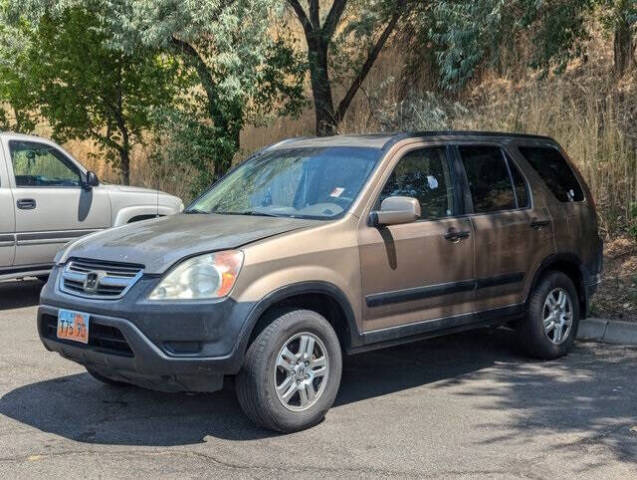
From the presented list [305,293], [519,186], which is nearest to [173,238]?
[305,293]

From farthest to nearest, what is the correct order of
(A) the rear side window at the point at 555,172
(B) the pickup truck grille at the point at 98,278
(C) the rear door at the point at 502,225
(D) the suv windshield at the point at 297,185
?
1. (A) the rear side window at the point at 555,172
2. (C) the rear door at the point at 502,225
3. (D) the suv windshield at the point at 297,185
4. (B) the pickup truck grille at the point at 98,278

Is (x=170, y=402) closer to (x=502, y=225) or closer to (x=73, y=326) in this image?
(x=73, y=326)

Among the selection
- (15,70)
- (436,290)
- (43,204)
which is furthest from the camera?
(15,70)

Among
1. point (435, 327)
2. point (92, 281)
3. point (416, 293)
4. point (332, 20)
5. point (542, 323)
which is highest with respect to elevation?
point (332, 20)

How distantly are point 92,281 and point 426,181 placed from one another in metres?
2.48

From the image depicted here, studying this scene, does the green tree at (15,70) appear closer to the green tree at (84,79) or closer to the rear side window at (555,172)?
the green tree at (84,79)

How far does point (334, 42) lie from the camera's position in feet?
59.4

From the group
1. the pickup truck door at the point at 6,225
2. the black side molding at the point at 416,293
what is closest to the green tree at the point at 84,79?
the pickup truck door at the point at 6,225

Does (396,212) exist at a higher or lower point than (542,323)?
higher

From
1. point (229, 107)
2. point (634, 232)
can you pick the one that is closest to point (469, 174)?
point (634, 232)

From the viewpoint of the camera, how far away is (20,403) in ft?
20.7

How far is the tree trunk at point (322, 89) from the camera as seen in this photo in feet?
55.2

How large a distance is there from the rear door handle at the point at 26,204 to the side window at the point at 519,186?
5310 millimetres

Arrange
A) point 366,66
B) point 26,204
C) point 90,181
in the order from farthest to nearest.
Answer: point 366,66, point 90,181, point 26,204
